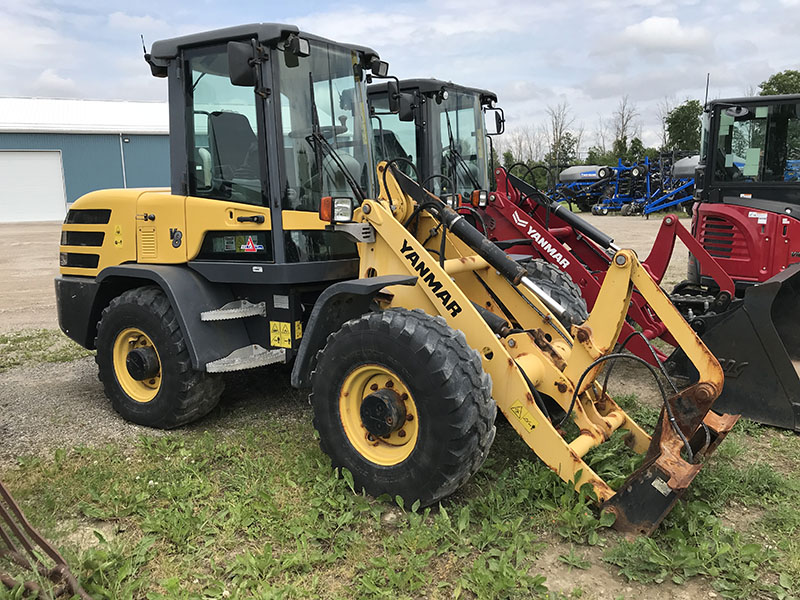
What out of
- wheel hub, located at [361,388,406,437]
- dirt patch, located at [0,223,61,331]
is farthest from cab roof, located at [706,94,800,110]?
dirt patch, located at [0,223,61,331]

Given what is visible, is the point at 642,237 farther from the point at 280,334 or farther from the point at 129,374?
the point at 129,374

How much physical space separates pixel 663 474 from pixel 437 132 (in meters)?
5.49

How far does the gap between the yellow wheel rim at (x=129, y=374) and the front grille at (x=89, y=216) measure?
974mm

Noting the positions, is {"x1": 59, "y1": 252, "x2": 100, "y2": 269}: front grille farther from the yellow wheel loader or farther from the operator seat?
the operator seat

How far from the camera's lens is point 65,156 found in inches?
1267

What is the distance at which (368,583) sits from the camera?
2.91m

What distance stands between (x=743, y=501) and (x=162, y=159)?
34.4m

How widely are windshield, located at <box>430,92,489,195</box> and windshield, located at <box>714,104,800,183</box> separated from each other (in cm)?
273

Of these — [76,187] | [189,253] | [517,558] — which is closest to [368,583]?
[517,558]

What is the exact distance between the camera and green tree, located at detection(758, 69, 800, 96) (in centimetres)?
2791

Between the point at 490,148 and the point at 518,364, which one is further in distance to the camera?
the point at 490,148

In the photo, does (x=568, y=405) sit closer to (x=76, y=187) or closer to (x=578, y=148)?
(x=76, y=187)

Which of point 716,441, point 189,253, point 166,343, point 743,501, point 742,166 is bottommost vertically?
point 743,501

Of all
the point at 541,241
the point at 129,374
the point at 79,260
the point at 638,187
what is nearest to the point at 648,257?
the point at 541,241
